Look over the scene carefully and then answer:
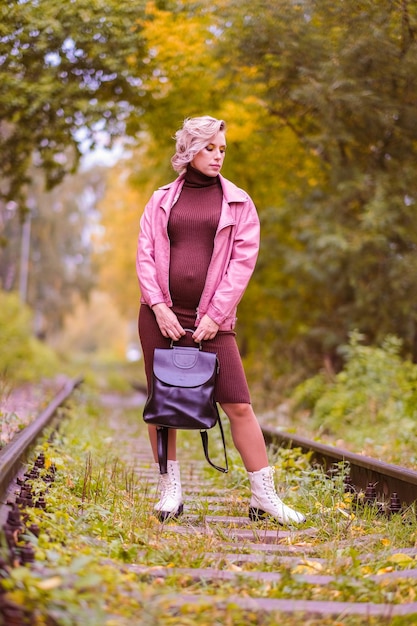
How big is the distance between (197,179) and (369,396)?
19.2 feet

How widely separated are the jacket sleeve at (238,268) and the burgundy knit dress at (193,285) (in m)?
0.13

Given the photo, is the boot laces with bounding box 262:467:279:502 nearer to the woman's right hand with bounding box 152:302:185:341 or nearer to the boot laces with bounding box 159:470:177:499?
the boot laces with bounding box 159:470:177:499

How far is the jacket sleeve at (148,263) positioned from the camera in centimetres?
404

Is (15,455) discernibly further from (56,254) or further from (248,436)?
(56,254)

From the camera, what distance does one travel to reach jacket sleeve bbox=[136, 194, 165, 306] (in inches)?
159

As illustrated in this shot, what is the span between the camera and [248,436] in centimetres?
412

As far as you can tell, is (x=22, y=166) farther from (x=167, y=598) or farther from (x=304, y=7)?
(x=167, y=598)

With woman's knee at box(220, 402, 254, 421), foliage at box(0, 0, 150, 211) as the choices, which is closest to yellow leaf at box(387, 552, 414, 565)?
woman's knee at box(220, 402, 254, 421)

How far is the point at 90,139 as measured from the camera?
9.96 meters

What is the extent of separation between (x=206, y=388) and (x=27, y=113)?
6078 millimetres

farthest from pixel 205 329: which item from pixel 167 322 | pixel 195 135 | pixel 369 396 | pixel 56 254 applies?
pixel 56 254

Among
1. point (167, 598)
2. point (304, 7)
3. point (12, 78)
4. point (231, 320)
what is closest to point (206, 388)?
point (231, 320)

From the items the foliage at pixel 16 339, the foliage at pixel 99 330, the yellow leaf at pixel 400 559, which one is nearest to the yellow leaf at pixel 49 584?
the yellow leaf at pixel 400 559

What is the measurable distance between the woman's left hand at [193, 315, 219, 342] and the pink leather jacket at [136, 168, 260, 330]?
3 centimetres
